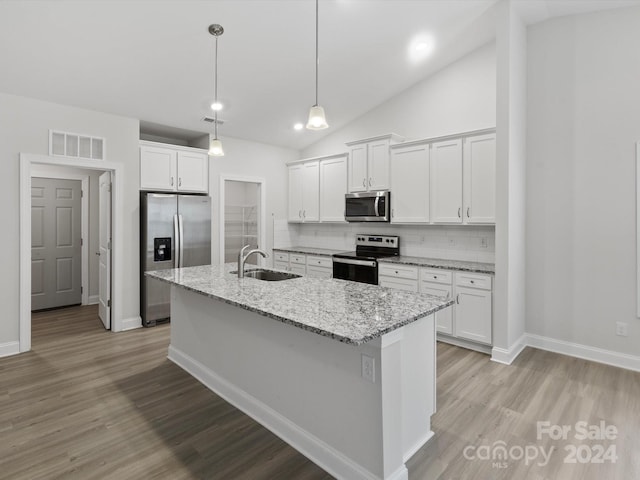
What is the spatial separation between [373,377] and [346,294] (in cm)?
70

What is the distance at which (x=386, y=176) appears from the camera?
4715 mm

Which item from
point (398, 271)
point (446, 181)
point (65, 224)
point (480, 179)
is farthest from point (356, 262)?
point (65, 224)

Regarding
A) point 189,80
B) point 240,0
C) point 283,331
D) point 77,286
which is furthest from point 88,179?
point 283,331

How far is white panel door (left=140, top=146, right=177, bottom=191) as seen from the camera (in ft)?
15.2

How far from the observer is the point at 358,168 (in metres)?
5.05

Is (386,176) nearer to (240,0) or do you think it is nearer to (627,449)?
(240,0)

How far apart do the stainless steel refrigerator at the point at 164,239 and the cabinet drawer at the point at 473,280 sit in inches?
135

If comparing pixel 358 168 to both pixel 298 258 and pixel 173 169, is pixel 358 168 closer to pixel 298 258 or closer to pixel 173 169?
pixel 298 258

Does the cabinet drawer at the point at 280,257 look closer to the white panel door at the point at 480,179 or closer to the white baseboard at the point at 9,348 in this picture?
the white panel door at the point at 480,179

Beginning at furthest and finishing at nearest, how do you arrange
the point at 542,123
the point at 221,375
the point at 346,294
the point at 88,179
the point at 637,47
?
the point at 88,179 → the point at 542,123 → the point at 637,47 → the point at 221,375 → the point at 346,294

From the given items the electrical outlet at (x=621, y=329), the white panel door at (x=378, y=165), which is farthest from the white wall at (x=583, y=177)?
the white panel door at (x=378, y=165)

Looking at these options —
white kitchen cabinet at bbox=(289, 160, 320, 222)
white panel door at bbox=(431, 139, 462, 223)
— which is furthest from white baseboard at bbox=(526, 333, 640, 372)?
white kitchen cabinet at bbox=(289, 160, 320, 222)

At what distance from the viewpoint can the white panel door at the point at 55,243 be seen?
5.52 metres

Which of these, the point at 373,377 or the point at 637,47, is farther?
the point at 637,47
